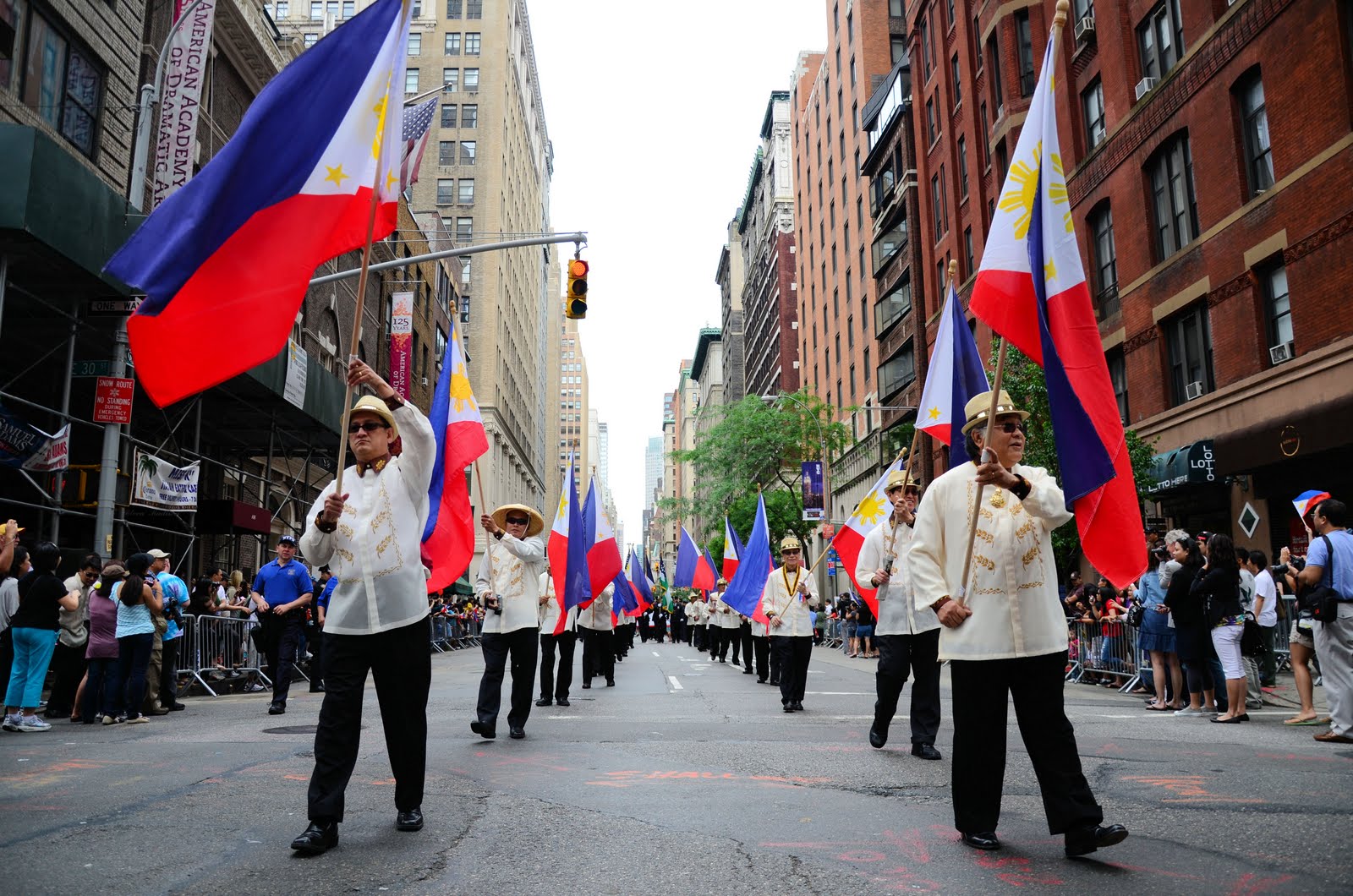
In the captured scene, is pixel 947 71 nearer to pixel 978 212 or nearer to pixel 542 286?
pixel 978 212

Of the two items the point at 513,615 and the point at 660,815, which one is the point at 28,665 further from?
the point at 660,815

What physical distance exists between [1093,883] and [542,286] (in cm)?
11381

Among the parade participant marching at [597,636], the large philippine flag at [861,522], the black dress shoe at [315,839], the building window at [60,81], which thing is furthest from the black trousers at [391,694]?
the building window at [60,81]

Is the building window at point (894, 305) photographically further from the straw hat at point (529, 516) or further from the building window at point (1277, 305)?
the straw hat at point (529, 516)

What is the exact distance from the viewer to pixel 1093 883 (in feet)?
13.6

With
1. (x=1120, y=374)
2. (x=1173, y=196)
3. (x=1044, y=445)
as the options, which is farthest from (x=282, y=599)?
(x=1120, y=374)

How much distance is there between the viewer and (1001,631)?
4895 mm

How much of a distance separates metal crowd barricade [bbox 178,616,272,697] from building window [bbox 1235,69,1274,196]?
19.4 metres

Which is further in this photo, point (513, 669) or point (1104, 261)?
point (1104, 261)

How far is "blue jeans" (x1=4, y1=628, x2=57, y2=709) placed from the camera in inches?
415

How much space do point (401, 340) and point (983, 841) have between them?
36.9m

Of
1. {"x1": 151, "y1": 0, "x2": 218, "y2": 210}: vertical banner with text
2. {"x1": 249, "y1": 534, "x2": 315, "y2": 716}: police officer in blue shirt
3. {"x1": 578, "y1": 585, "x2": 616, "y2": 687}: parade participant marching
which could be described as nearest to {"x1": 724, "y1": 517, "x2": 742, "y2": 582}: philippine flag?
{"x1": 578, "y1": 585, "x2": 616, "y2": 687}: parade participant marching

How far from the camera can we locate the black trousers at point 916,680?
8.06 metres

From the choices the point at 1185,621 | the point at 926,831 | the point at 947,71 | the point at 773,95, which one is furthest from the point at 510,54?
the point at 926,831
